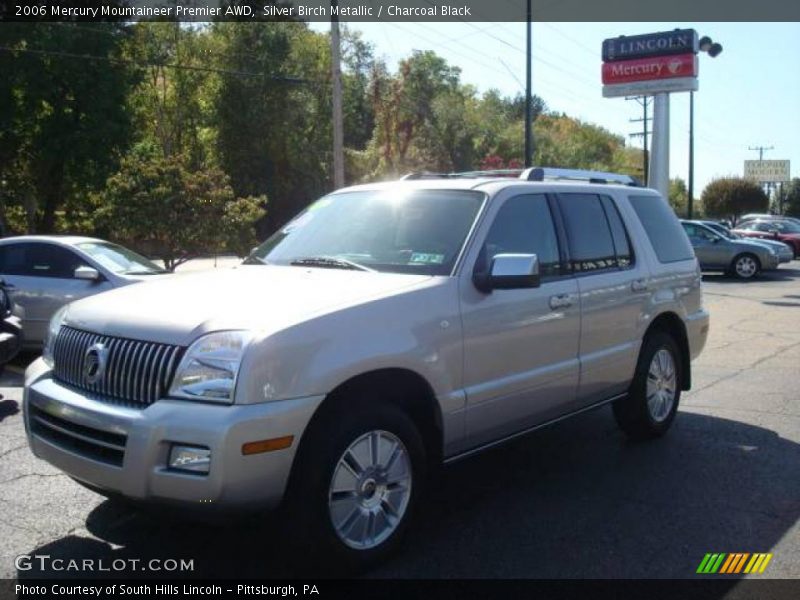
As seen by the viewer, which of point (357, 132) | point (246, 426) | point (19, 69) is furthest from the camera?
point (357, 132)

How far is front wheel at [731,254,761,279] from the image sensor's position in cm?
2312

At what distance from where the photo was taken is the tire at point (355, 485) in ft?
11.4

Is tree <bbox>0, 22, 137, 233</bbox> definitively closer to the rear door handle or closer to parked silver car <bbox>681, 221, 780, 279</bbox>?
parked silver car <bbox>681, 221, 780, 279</bbox>

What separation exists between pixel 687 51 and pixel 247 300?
2369 cm

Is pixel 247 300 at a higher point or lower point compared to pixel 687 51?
lower

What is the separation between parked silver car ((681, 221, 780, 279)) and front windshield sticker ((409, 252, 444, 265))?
20780 millimetres

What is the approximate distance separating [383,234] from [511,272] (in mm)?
876

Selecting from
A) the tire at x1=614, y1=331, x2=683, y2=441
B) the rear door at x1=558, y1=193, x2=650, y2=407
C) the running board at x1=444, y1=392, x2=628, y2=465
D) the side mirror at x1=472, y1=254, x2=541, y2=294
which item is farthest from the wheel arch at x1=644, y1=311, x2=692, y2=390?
the side mirror at x1=472, y1=254, x2=541, y2=294

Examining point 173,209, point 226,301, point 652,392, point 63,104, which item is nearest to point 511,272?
point 226,301

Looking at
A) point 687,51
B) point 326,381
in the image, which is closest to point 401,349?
point 326,381

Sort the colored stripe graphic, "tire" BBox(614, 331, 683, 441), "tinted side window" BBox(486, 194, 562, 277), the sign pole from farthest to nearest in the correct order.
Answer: the sign pole → "tire" BBox(614, 331, 683, 441) → "tinted side window" BBox(486, 194, 562, 277) → the colored stripe graphic

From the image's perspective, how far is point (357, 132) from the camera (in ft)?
187

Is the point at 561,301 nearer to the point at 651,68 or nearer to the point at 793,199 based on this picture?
the point at 651,68

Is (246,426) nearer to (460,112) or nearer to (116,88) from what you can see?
(116,88)
